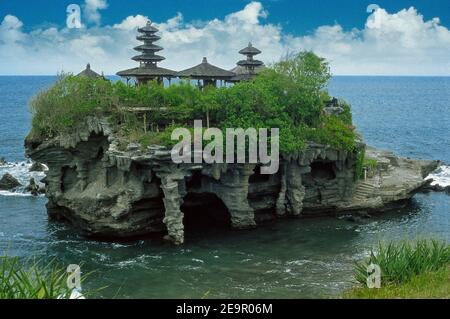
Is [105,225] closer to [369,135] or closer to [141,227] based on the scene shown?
[141,227]

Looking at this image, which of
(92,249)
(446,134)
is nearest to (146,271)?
(92,249)

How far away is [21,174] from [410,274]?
51.1 meters

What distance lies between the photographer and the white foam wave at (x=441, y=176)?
55.3m

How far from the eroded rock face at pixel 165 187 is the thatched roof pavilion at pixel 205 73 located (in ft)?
28.6

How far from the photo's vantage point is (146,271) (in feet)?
104

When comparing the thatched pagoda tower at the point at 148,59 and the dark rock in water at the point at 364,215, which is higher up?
the thatched pagoda tower at the point at 148,59

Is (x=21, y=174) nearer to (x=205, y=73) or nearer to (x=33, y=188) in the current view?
(x=33, y=188)

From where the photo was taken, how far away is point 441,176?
5966 cm

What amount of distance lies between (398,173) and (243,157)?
61.6 ft

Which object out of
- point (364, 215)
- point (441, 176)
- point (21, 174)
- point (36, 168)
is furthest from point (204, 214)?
point (441, 176)

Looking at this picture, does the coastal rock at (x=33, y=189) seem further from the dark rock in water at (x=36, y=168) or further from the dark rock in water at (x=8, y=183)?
the dark rock in water at (x=36, y=168)

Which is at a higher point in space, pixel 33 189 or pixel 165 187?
pixel 165 187

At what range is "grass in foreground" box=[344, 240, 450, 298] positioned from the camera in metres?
16.1

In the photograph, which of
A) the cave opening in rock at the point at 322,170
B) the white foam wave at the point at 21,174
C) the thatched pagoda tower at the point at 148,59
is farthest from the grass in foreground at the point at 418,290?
the white foam wave at the point at 21,174
